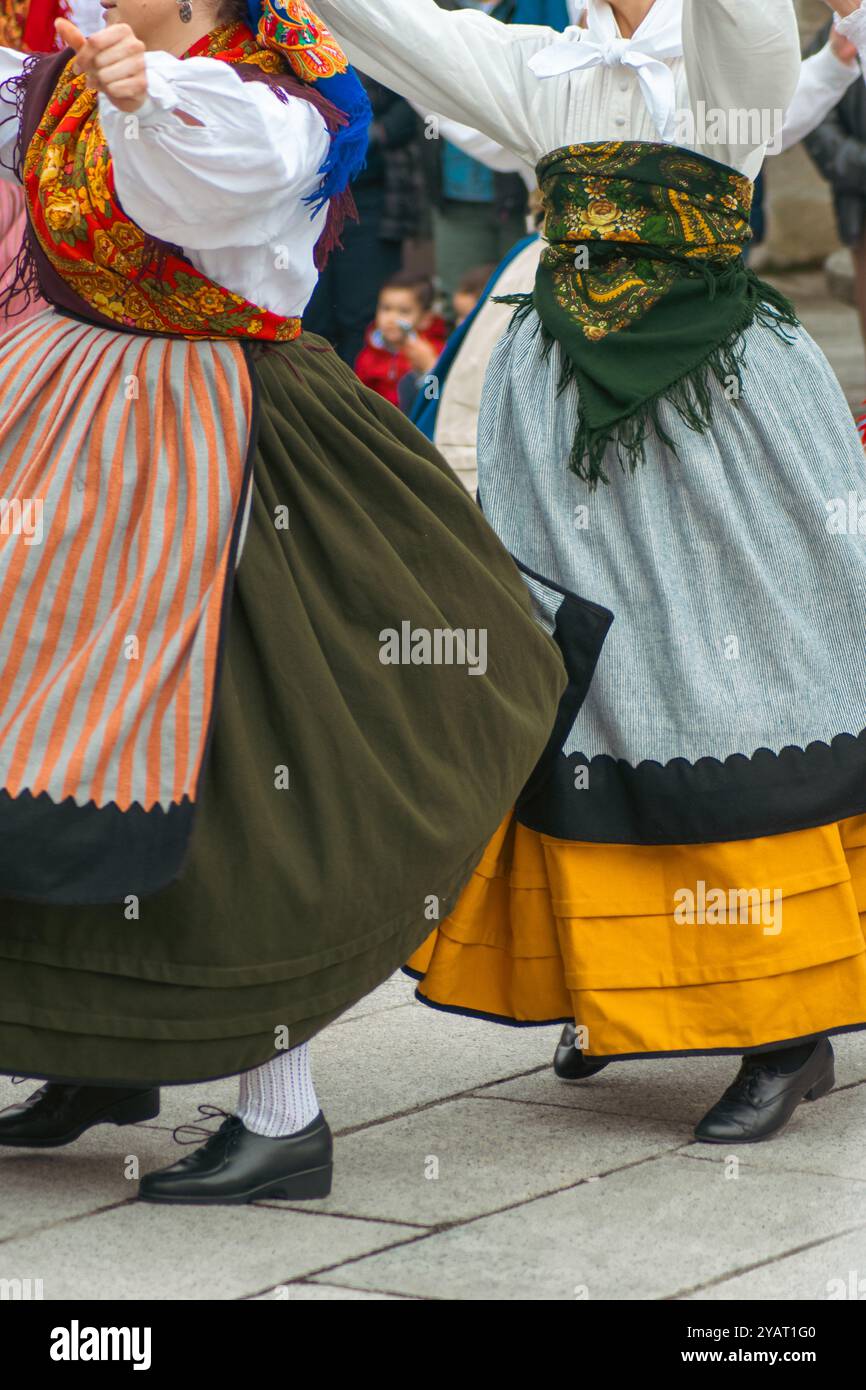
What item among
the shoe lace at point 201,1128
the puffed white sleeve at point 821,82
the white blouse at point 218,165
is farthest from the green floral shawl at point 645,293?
the puffed white sleeve at point 821,82

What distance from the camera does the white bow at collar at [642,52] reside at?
328 centimetres

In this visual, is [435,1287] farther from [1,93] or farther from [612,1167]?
[1,93]

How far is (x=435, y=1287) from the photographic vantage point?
8.75 feet

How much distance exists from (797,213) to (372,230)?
5.09 metres

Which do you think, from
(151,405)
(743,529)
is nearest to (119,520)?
(151,405)

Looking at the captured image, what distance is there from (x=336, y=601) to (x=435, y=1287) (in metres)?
0.91

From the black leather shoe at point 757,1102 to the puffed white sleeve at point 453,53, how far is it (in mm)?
1533

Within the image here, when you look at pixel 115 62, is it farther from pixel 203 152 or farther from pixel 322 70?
pixel 322 70

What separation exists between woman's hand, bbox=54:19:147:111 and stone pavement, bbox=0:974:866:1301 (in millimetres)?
1466

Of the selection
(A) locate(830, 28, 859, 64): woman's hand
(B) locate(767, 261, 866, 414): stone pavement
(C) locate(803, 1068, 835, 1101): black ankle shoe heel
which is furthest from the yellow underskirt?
(B) locate(767, 261, 866, 414): stone pavement

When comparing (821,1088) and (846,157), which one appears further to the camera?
(846,157)

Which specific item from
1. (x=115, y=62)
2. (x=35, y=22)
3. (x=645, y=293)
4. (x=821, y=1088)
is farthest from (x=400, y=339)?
(x=115, y=62)

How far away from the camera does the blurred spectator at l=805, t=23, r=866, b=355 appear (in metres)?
7.71

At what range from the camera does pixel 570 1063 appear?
3564 mm
